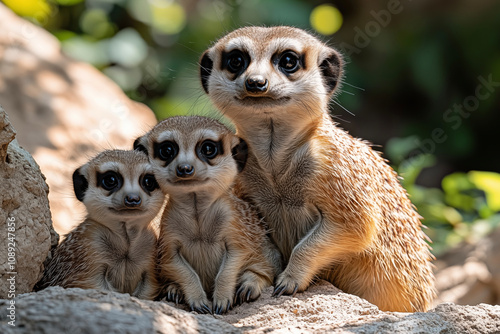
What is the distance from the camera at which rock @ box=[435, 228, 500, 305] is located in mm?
5273

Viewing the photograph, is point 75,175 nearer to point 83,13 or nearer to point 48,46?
point 48,46

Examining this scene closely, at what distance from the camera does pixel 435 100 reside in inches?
318

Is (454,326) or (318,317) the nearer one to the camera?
(454,326)

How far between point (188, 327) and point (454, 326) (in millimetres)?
1114

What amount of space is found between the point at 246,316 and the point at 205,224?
1.58ft

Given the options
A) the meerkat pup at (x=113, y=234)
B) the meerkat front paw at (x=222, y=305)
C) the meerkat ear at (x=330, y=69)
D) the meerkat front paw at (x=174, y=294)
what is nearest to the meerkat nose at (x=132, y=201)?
the meerkat pup at (x=113, y=234)

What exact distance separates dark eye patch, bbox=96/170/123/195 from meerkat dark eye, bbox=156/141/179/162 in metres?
0.22

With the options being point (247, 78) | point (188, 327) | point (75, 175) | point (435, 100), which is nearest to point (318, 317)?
point (188, 327)

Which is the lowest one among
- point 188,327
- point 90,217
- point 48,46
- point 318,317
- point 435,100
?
point 188,327

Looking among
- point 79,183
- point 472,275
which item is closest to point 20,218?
point 79,183

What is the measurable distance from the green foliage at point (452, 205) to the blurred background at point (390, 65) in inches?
0.5

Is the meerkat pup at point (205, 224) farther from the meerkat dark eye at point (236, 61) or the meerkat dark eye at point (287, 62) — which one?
the meerkat dark eye at point (287, 62)

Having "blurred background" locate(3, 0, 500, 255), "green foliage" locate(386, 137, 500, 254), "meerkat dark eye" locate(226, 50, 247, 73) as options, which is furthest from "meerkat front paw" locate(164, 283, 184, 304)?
"green foliage" locate(386, 137, 500, 254)

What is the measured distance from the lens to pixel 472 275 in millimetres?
5375
